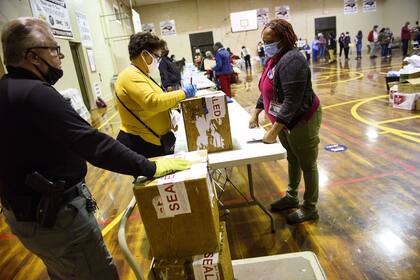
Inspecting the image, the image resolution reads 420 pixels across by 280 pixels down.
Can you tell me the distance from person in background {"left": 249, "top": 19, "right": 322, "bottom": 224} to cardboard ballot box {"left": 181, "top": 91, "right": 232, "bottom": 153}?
334 millimetres

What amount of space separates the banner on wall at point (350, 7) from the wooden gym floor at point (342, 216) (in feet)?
60.2

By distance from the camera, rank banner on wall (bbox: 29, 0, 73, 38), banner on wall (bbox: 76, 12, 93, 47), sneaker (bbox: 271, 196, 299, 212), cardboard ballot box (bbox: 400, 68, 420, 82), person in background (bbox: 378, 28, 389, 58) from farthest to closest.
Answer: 1. person in background (bbox: 378, 28, 389, 58)
2. banner on wall (bbox: 76, 12, 93, 47)
3. banner on wall (bbox: 29, 0, 73, 38)
4. cardboard ballot box (bbox: 400, 68, 420, 82)
5. sneaker (bbox: 271, 196, 299, 212)

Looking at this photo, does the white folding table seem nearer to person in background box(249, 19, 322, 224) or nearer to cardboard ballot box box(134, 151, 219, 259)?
person in background box(249, 19, 322, 224)

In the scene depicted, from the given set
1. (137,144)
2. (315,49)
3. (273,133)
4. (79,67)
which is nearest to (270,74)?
(273,133)

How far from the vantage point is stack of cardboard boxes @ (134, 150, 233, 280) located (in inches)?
44.8

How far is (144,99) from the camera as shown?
6.11 ft

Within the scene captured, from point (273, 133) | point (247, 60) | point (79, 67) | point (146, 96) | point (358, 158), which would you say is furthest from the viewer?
point (247, 60)

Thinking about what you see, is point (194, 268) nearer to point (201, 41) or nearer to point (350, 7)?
point (201, 41)

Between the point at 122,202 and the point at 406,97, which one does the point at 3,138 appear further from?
the point at 406,97

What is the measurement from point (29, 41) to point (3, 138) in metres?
0.37

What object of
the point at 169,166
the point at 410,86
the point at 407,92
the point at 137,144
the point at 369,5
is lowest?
the point at 407,92

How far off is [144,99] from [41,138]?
0.82 metres

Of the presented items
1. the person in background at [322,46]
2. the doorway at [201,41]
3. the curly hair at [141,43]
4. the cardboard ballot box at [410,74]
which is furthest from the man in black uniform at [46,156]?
the doorway at [201,41]

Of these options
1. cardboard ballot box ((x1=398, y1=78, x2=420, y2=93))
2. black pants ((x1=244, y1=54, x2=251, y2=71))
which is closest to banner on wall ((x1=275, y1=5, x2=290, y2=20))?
black pants ((x1=244, y1=54, x2=251, y2=71))
